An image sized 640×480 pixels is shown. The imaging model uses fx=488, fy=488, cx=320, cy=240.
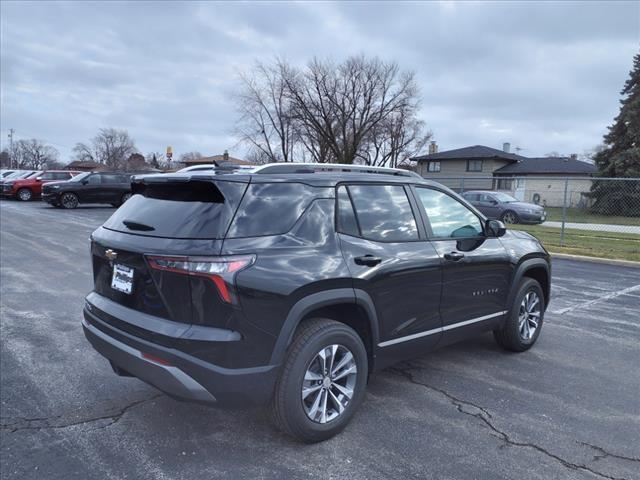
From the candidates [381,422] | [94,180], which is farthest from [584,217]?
[381,422]

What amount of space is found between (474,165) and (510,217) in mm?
31853

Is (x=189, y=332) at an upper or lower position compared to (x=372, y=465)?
upper

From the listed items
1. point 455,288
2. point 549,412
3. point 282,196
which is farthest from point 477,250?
point 282,196

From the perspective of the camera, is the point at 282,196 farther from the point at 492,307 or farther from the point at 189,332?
the point at 492,307

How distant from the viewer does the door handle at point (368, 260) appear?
325 cm

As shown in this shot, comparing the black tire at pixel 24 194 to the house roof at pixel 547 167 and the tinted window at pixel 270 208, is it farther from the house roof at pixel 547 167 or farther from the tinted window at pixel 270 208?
the house roof at pixel 547 167

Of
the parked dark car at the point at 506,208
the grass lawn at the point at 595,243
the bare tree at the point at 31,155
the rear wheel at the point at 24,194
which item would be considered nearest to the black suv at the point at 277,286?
the grass lawn at the point at 595,243

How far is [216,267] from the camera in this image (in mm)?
2699

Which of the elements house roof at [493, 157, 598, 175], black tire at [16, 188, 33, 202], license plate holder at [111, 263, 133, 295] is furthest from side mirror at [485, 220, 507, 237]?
house roof at [493, 157, 598, 175]

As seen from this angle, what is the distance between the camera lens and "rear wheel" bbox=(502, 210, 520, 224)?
20.5m

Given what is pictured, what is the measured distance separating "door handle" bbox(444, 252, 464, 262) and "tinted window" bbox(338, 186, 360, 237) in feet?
2.94

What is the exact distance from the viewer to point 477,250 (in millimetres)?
4195

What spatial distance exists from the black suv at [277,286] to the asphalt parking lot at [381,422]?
341 millimetres

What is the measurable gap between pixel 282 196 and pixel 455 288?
1729 mm
